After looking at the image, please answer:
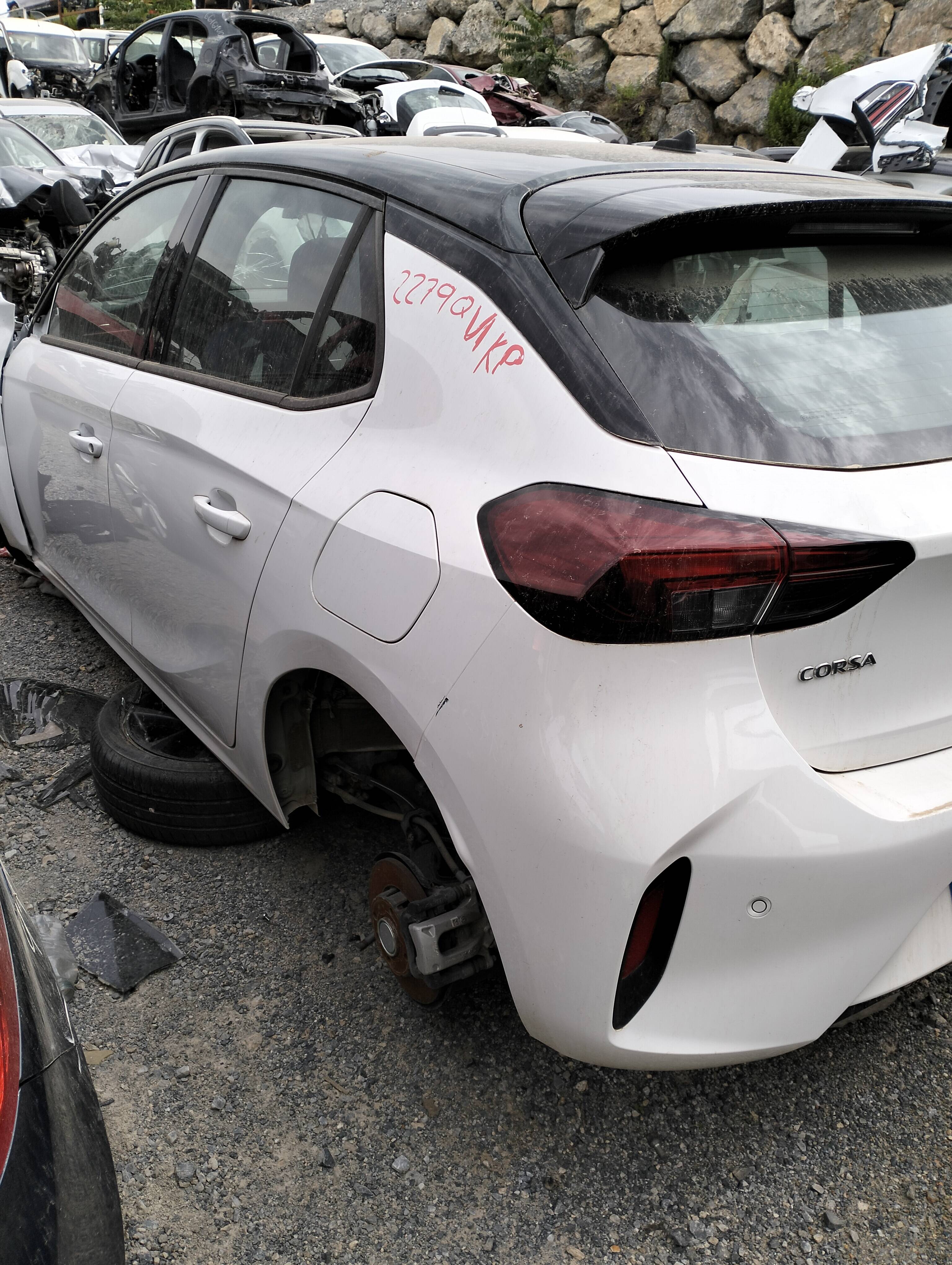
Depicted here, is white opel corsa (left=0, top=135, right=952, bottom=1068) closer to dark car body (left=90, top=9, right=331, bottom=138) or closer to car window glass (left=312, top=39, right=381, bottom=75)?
dark car body (left=90, top=9, right=331, bottom=138)

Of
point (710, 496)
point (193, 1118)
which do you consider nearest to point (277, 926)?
point (193, 1118)

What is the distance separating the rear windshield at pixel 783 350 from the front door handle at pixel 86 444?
179 centimetres

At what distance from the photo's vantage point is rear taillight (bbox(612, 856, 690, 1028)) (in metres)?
1.53

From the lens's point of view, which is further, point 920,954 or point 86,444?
point 86,444

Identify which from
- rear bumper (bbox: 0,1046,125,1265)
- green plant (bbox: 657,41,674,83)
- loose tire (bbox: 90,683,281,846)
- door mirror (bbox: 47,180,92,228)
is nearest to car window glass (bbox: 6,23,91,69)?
green plant (bbox: 657,41,674,83)

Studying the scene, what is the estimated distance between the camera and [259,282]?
7.93 feet

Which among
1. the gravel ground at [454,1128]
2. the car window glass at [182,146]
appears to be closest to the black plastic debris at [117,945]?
the gravel ground at [454,1128]

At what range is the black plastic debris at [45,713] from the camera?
3.39 meters

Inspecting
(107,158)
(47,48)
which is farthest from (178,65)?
(47,48)

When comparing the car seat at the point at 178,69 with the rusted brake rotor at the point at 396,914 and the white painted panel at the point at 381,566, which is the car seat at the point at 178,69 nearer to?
the white painted panel at the point at 381,566

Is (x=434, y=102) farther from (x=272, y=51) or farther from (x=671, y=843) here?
(x=671, y=843)

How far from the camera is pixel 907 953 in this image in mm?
1699

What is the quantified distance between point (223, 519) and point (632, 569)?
109 centimetres

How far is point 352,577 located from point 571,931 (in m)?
0.72
